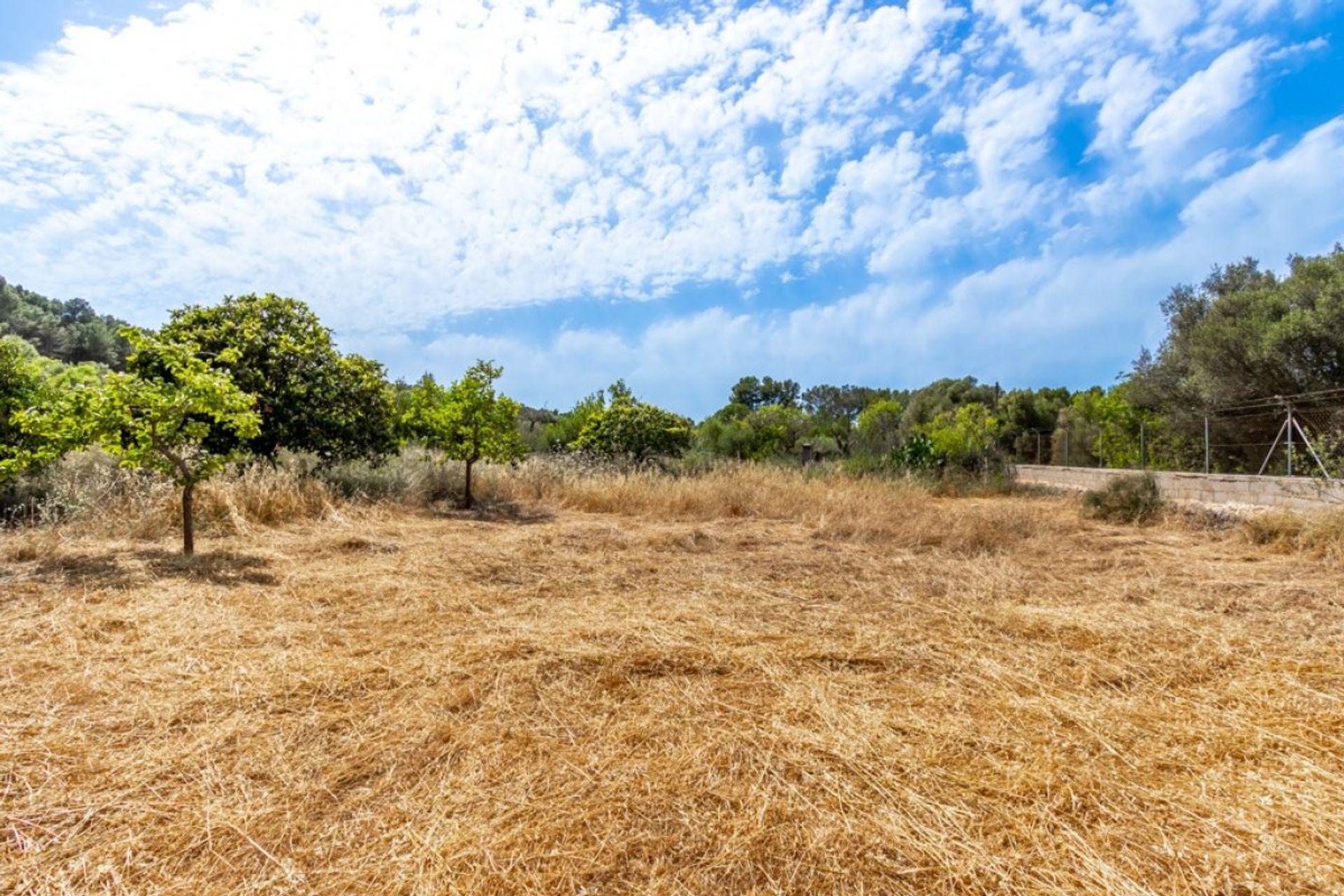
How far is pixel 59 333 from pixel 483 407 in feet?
79.4

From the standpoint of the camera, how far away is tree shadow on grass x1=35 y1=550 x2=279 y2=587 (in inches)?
179

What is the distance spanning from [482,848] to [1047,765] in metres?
1.91

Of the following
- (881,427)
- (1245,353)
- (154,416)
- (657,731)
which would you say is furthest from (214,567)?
(881,427)

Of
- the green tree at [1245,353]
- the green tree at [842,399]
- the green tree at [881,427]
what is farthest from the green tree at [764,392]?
the green tree at [1245,353]

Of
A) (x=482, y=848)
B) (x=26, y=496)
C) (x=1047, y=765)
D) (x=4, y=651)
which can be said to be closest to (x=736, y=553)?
(x=1047, y=765)

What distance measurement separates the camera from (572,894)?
1604 millimetres

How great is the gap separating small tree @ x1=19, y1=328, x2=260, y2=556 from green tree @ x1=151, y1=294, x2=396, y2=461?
3.52m

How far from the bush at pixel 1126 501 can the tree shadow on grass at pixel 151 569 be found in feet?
34.7

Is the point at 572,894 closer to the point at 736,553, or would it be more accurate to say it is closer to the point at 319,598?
the point at 319,598

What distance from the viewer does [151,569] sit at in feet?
15.9

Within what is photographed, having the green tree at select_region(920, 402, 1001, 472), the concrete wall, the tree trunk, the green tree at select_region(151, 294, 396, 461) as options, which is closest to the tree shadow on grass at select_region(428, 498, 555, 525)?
the green tree at select_region(151, 294, 396, 461)

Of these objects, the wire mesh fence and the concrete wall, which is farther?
the wire mesh fence

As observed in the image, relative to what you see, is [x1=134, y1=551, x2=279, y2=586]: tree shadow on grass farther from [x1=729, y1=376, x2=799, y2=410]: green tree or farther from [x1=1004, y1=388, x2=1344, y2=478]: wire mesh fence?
[x1=729, y1=376, x2=799, y2=410]: green tree

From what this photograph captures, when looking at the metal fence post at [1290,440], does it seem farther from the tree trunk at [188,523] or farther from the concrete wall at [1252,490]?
the tree trunk at [188,523]
